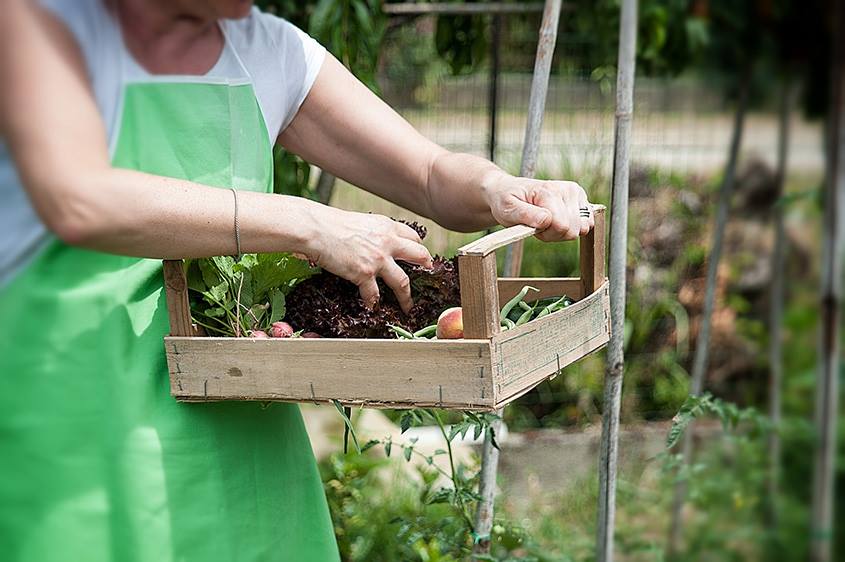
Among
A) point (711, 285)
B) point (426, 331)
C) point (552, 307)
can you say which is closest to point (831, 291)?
point (711, 285)

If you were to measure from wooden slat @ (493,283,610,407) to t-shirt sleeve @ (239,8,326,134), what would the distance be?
477 mm

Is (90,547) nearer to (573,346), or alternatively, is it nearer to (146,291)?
(146,291)

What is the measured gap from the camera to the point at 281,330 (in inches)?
53.2

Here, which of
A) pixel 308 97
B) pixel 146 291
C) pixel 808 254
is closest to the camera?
pixel 146 291

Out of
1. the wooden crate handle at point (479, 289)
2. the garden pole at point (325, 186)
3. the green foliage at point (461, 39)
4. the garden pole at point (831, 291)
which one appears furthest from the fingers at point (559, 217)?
the garden pole at point (831, 291)

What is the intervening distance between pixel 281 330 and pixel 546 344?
1.09 ft

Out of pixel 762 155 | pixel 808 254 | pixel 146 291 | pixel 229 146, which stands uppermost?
pixel 229 146

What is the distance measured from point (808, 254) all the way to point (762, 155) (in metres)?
0.57

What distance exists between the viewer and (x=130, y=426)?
1274 millimetres

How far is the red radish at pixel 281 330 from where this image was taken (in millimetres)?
1347

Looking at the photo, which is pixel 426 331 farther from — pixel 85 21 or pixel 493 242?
pixel 85 21

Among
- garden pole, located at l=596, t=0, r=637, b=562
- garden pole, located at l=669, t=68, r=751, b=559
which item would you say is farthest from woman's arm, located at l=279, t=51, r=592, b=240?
garden pole, located at l=669, t=68, r=751, b=559

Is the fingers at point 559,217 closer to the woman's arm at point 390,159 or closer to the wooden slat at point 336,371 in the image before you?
the woman's arm at point 390,159

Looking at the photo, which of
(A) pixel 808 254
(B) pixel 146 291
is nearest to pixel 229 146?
(B) pixel 146 291
